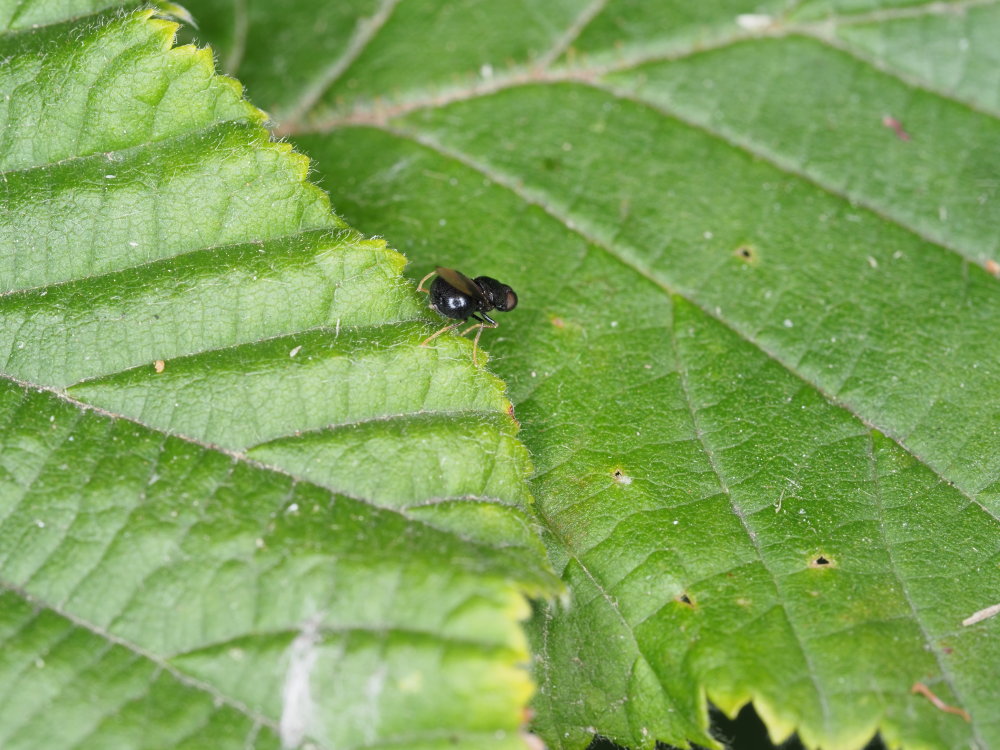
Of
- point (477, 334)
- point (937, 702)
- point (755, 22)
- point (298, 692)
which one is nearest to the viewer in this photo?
point (298, 692)

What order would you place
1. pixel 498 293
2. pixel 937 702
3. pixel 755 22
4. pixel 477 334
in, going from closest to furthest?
pixel 937 702 → pixel 477 334 → pixel 498 293 → pixel 755 22

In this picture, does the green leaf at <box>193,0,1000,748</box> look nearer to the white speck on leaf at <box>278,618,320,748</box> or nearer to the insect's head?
the insect's head

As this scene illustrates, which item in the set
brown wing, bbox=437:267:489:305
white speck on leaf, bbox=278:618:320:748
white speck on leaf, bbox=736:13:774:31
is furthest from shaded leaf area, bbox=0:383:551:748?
white speck on leaf, bbox=736:13:774:31

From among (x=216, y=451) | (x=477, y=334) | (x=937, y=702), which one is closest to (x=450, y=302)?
(x=477, y=334)

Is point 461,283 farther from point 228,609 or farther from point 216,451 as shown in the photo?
point 228,609

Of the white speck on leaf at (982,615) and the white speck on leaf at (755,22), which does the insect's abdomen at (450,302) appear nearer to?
the white speck on leaf at (982,615)

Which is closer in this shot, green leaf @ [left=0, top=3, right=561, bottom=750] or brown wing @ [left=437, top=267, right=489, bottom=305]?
green leaf @ [left=0, top=3, right=561, bottom=750]
